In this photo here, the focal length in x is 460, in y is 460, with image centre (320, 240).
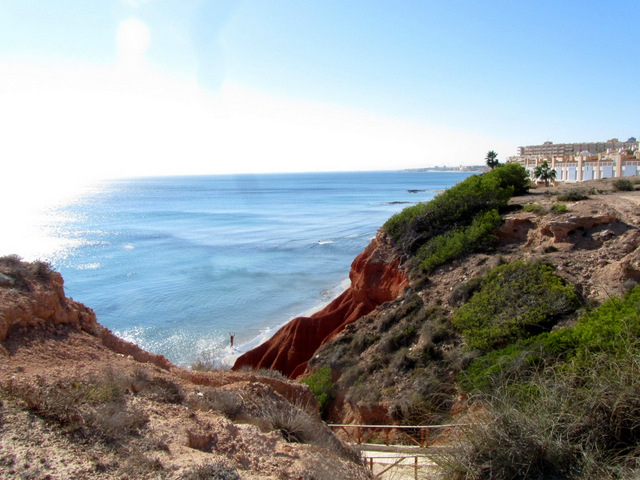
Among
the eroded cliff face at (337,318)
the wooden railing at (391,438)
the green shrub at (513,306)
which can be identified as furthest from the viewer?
the eroded cliff face at (337,318)

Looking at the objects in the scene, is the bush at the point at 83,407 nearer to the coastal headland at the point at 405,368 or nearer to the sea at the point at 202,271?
the coastal headland at the point at 405,368

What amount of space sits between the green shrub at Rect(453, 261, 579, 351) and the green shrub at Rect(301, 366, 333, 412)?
446cm

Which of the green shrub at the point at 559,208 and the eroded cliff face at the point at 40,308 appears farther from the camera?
the green shrub at the point at 559,208

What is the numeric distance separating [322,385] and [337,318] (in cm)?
788

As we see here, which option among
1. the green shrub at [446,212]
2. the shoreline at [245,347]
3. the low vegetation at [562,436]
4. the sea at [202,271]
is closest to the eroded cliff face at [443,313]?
the green shrub at [446,212]

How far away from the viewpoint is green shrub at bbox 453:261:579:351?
1251 centimetres

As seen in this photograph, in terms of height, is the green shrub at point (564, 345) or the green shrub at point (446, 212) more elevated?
the green shrub at point (446, 212)

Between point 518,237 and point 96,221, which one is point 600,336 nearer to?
point 518,237

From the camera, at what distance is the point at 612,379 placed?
19.0ft

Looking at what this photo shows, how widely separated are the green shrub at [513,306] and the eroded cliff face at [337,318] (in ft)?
18.5

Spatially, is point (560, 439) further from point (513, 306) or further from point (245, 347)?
point (245, 347)

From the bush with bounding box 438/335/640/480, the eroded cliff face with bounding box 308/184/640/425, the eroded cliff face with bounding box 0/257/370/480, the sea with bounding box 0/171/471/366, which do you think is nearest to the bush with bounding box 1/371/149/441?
the eroded cliff face with bounding box 0/257/370/480

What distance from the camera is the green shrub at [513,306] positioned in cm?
1251

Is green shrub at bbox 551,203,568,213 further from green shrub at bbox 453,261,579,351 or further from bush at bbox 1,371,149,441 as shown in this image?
bush at bbox 1,371,149,441
